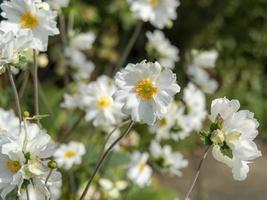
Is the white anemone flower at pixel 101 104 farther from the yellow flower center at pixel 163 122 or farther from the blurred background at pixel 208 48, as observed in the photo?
the blurred background at pixel 208 48

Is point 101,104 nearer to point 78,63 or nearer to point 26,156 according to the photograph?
point 78,63

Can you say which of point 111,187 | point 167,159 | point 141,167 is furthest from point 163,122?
point 111,187

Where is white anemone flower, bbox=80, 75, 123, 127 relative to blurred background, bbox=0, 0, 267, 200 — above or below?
above

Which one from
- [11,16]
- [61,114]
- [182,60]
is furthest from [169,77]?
[182,60]

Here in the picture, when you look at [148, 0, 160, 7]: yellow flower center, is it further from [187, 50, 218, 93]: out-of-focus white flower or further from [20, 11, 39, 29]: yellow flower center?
[20, 11, 39, 29]: yellow flower center

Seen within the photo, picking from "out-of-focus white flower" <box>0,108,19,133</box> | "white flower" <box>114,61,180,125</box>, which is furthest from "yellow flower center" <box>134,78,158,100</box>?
"out-of-focus white flower" <box>0,108,19,133</box>

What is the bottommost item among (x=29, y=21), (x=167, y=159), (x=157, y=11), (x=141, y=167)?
(x=141, y=167)

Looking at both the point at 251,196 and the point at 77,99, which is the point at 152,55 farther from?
the point at 251,196

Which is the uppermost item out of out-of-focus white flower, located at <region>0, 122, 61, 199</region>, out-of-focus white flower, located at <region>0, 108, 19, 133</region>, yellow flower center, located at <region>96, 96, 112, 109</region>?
out-of-focus white flower, located at <region>0, 122, 61, 199</region>

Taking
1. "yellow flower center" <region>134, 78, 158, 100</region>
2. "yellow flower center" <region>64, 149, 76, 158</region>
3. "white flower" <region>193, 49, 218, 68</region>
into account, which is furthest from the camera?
"white flower" <region>193, 49, 218, 68</region>
